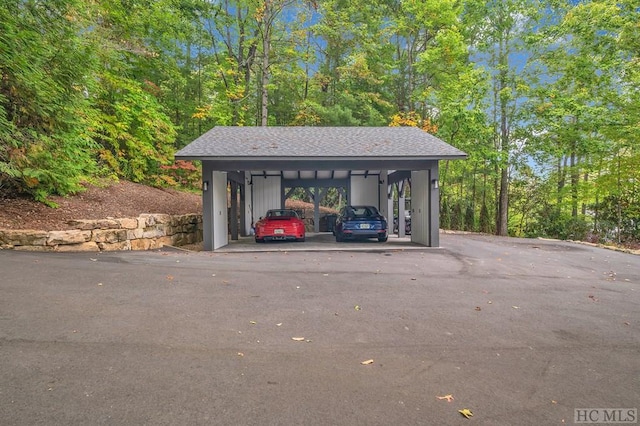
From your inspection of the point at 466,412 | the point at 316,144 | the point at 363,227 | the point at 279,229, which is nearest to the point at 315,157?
the point at 316,144

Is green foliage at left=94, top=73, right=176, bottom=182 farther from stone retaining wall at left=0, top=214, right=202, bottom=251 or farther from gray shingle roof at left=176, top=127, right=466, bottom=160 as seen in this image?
stone retaining wall at left=0, top=214, right=202, bottom=251

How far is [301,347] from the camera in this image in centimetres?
333

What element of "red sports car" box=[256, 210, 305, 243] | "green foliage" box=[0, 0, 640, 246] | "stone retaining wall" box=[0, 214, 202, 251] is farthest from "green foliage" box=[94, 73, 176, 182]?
"red sports car" box=[256, 210, 305, 243]

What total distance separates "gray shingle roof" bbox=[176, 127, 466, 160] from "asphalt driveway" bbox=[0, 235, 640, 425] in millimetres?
5269

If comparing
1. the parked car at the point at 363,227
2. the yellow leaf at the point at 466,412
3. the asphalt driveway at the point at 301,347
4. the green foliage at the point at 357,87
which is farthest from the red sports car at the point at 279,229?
the yellow leaf at the point at 466,412

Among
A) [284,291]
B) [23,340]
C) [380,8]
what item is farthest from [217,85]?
[23,340]

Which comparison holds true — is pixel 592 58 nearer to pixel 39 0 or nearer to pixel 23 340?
pixel 39 0

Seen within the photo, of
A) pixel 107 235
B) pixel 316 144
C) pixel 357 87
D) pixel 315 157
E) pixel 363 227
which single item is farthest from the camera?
pixel 357 87

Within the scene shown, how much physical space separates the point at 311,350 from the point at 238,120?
2080 centimetres

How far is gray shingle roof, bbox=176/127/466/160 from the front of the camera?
35.5 ft

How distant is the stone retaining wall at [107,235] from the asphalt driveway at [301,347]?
2.04 ft

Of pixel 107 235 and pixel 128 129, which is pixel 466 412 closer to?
pixel 107 235

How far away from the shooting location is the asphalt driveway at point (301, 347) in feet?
7.61

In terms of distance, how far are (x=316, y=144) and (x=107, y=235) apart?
6912 millimetres
